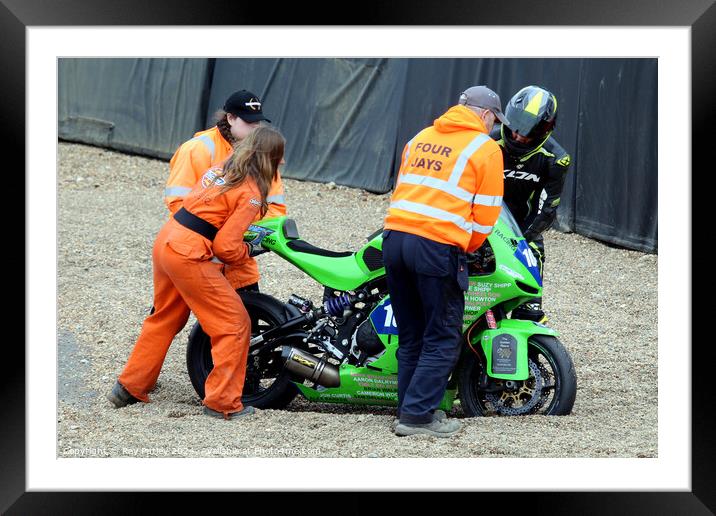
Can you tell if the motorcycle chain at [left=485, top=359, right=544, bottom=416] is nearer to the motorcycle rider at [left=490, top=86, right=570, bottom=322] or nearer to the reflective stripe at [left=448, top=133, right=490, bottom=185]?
the motorcycle rider at [left=490, top=86, right=570, bottom=322]

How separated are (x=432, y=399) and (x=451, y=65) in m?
7.29

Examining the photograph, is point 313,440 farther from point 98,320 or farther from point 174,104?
point 174,104

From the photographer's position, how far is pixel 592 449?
5.58 m

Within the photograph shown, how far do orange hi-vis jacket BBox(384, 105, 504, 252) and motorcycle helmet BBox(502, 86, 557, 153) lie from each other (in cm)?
78

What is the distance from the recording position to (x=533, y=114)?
6.39 m

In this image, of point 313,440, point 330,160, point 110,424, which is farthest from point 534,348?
point 330,160

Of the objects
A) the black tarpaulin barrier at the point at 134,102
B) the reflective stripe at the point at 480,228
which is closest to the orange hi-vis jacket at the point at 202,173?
the reflective stripe at the point at 480,228

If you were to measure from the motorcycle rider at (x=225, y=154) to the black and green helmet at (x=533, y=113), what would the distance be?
1.51 metres

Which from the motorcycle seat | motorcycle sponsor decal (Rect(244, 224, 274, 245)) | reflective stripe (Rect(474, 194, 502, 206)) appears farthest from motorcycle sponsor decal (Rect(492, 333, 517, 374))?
motorcycle sponsor decal (Rect(244, 224, 274, 245))

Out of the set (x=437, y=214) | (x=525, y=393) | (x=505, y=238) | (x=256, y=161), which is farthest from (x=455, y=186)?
(x=525, y=393)

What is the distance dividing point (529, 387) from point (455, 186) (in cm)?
127

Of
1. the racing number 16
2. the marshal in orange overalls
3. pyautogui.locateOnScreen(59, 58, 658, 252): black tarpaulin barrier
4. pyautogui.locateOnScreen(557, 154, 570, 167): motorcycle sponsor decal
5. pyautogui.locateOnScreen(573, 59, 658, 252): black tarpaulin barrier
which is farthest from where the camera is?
pyautogui.locateOnScreen(59, 58, 658, 252): black tarpaulin barrier

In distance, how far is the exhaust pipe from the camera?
6148 mm

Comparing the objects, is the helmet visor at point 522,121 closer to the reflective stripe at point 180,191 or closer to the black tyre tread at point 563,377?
the black tyre tread at point 563,377
